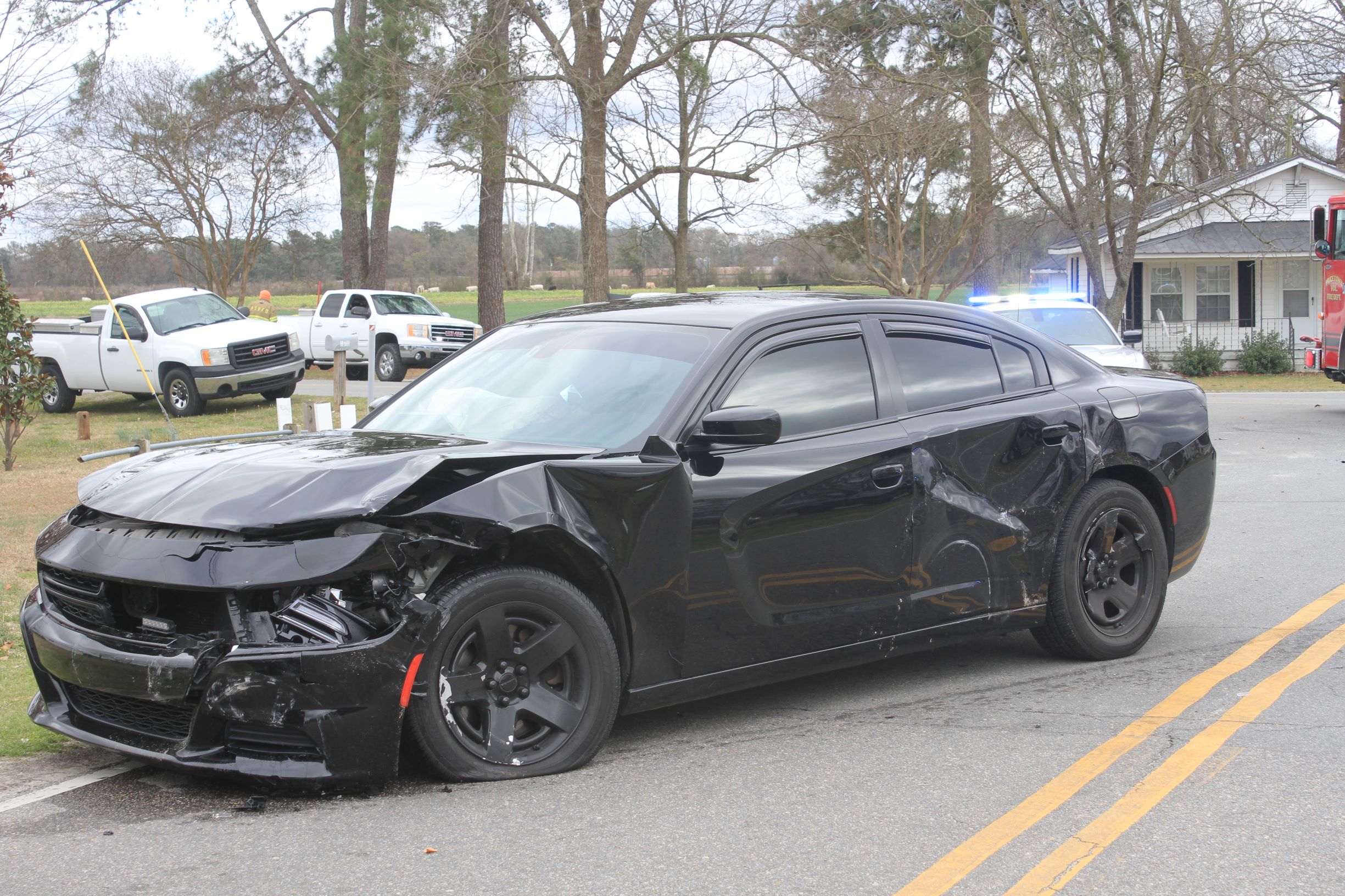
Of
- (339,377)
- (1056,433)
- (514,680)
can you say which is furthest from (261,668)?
(339,377)

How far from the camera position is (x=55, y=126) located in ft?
53.7

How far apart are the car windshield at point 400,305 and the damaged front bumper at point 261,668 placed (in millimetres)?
23866

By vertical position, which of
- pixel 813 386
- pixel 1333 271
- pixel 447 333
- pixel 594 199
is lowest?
pixel 813 386

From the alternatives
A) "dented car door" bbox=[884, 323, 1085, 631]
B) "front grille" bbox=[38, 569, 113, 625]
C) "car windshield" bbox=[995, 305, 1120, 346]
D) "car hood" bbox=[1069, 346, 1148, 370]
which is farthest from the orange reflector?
"car windshield" bbox=[995, 305, 1120, 346]

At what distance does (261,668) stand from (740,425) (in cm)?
175

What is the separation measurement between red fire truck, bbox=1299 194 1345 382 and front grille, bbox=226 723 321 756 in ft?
62.9

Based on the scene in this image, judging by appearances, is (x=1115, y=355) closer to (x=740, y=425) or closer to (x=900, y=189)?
(x=740, y=425)

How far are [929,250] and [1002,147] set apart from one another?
8.26 meters

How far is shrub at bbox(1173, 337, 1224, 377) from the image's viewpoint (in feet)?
99.0

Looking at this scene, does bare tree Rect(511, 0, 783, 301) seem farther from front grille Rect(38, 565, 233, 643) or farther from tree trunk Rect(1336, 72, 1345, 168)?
tree trunk Rect(1336, 72, 1345, 168)

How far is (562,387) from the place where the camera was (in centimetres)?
508

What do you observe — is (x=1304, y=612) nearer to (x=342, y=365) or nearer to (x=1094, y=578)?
(x=1094, y=578)

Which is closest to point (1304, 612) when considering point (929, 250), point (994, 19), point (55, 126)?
point (55, 126)

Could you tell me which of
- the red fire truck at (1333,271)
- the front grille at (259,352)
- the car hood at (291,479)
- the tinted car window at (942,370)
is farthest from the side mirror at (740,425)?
the red fire truck at (1333,271)
